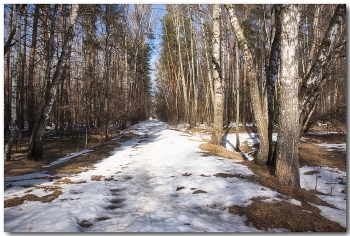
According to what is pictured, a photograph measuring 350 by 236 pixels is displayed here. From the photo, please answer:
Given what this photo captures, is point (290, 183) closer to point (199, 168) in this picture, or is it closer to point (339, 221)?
point (339, 221)

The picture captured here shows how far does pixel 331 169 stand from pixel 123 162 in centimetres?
682

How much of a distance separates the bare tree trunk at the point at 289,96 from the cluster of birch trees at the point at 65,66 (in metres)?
6.46

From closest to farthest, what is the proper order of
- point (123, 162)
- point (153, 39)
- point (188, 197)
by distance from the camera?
point (188, 197), point (123, 162), point (153, 39)

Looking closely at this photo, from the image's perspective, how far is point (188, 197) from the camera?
398cm

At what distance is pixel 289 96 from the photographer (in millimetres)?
4355

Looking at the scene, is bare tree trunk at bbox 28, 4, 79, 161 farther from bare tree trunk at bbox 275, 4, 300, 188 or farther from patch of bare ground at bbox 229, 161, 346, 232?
patch of bare ground at bbox 229, 161, 346, 232

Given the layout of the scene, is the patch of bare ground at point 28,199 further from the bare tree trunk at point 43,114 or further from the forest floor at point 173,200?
the bare tree trunk at point 43,114

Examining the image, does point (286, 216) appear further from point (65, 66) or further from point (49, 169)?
point (65, 66)

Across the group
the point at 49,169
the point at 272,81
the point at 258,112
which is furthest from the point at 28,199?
the point at 272,81

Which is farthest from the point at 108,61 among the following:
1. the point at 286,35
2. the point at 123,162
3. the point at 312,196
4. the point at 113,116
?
the point at 312,196

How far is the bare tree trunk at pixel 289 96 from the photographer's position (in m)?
4.32

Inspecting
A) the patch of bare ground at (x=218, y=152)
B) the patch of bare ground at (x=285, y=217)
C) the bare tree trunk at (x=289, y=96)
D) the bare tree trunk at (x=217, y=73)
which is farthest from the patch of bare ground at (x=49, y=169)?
the bare tree trunk at (x=217, y=73)

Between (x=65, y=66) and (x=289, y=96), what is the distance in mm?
10886

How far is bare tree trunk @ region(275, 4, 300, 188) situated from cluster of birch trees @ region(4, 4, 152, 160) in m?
Result: 6.46
